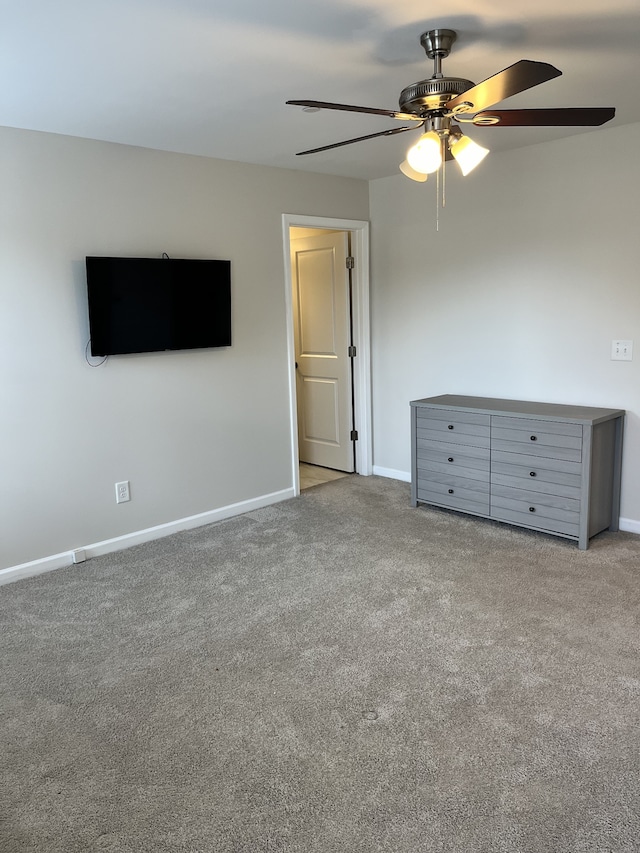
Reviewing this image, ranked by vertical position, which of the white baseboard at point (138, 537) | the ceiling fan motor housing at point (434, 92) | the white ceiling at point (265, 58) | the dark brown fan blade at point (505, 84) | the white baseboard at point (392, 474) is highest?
the white ceiling at point (265, 58)

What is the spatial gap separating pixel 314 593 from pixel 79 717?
4.12ft

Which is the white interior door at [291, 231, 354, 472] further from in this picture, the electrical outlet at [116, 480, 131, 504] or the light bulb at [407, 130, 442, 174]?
the light bulb at [407, 130, 442, 174]

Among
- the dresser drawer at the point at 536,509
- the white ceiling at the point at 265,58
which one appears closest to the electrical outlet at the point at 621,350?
the dresser drawer at the point at 536,509

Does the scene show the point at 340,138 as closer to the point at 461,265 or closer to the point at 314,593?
the point at 461,265

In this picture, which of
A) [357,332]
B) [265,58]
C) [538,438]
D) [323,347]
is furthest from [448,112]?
[323,347]

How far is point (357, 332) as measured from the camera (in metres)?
5.18

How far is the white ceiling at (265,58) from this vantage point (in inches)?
82.7

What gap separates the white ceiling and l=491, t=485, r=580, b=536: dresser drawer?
2.10 meters

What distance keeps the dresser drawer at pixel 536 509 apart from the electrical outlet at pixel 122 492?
2277 mm

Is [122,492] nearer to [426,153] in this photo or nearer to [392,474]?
[392,474]

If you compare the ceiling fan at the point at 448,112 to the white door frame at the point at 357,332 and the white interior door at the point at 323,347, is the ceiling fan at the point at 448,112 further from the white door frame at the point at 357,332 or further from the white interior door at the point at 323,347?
the white interior door at the point at 323,347

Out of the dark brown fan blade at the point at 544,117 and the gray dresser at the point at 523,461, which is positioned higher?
the dark brown fan blade at the point at 544,117

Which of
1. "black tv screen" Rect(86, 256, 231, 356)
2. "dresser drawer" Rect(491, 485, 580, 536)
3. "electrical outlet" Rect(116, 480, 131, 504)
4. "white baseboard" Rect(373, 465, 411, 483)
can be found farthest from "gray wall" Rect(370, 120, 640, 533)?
"electrical outlet" Rect(116, 480, 131, 504)

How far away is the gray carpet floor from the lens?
5.92 feet
